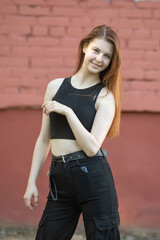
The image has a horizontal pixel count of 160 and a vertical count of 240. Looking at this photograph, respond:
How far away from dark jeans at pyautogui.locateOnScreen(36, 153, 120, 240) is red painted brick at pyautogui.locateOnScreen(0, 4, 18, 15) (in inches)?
93.3

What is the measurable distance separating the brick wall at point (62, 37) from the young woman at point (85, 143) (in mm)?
1718

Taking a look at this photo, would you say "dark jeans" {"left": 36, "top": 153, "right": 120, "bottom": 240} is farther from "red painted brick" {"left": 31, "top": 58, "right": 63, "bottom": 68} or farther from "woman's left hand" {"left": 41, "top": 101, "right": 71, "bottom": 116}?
"red painted brick" {"left": 31, "top": 58, "right": 63, "bottom": 68}

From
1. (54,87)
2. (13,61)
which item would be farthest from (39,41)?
(54,87)

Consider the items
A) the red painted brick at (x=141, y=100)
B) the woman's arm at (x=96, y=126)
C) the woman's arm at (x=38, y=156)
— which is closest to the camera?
the woman's arm at (x=96, y=126)

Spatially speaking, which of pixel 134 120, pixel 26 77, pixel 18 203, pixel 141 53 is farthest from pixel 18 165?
pixel 141 53

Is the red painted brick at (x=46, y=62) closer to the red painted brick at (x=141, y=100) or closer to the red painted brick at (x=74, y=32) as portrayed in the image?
the red painted brick at (x=74, y=32)

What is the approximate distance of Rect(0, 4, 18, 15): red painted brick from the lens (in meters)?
4.05

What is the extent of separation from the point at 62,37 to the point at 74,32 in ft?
0.45

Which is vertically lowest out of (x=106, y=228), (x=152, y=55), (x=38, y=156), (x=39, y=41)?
(x=106, y=228)

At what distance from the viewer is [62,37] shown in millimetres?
4070

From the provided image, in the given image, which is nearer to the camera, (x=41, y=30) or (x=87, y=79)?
(x=87, y=79)

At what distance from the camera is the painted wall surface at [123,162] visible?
13.3 feet

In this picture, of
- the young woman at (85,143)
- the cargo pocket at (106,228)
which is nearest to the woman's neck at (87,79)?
the young woman at (85,143)

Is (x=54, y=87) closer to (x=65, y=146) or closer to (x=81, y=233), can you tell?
(x=65, y=146)
